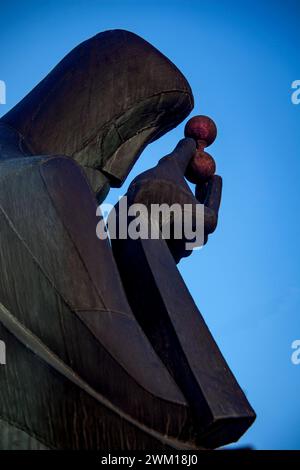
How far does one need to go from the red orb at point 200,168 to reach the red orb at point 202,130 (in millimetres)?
64

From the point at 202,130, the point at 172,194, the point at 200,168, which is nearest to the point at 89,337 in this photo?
the point at 172,194

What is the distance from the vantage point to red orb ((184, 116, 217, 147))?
3.32 meters

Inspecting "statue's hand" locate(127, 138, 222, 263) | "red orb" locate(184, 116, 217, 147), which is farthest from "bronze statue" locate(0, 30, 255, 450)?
"red orb" locate(184, 116, 217, 147)

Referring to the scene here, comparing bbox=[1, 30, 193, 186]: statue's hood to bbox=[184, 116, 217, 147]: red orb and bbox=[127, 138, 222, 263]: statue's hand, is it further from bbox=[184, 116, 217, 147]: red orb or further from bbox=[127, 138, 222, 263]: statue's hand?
bbox=[127, 138, 222, 263]: statue's hand

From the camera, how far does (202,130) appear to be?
3.32 m

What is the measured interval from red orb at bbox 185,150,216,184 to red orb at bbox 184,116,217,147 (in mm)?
64

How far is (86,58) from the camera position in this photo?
317 cm

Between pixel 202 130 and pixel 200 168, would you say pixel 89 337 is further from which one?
pixel 202 130

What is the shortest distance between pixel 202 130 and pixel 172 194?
21.5 inches

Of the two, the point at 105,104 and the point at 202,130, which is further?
the point at 202,130

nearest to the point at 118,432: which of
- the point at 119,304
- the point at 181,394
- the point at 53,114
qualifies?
the point at 181,394
